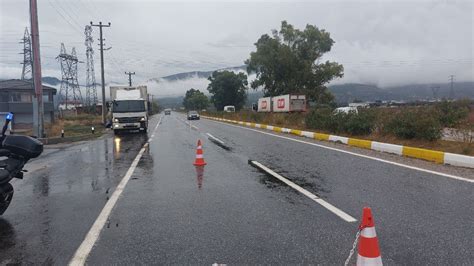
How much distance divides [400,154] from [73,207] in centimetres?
1028

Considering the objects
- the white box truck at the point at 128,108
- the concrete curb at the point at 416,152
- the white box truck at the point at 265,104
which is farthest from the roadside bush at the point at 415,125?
the white box truck at the point at 265,104

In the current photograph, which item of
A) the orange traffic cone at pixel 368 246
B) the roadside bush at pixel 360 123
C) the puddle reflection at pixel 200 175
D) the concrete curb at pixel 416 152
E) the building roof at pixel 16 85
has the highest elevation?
the building roof at pixel 16 85

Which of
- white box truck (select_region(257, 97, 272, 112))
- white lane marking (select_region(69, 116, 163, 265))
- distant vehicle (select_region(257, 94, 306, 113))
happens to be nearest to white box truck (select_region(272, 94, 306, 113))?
distant vehicle (select_region(257, 94, 306, 113))

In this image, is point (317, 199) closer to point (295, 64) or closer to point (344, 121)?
point (344, 121)

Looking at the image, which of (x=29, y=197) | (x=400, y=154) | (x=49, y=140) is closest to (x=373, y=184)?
(x=400, y=154)

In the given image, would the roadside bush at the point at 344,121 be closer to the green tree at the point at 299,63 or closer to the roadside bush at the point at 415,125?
the roadside bush at the point at 415,125

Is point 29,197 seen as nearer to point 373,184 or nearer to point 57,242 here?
point 57,242

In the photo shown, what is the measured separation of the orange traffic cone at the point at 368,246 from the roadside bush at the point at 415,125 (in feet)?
39.2

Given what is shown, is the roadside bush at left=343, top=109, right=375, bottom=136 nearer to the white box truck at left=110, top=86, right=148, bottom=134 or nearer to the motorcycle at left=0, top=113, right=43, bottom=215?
the white box truck at left=110, top=86, right=148, bottom=134

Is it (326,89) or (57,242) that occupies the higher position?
(326,89)

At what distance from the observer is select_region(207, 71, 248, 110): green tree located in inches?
4055

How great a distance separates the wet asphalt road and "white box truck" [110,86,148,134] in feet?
51.6

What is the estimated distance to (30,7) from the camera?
21172 mm

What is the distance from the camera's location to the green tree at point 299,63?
216 ft
